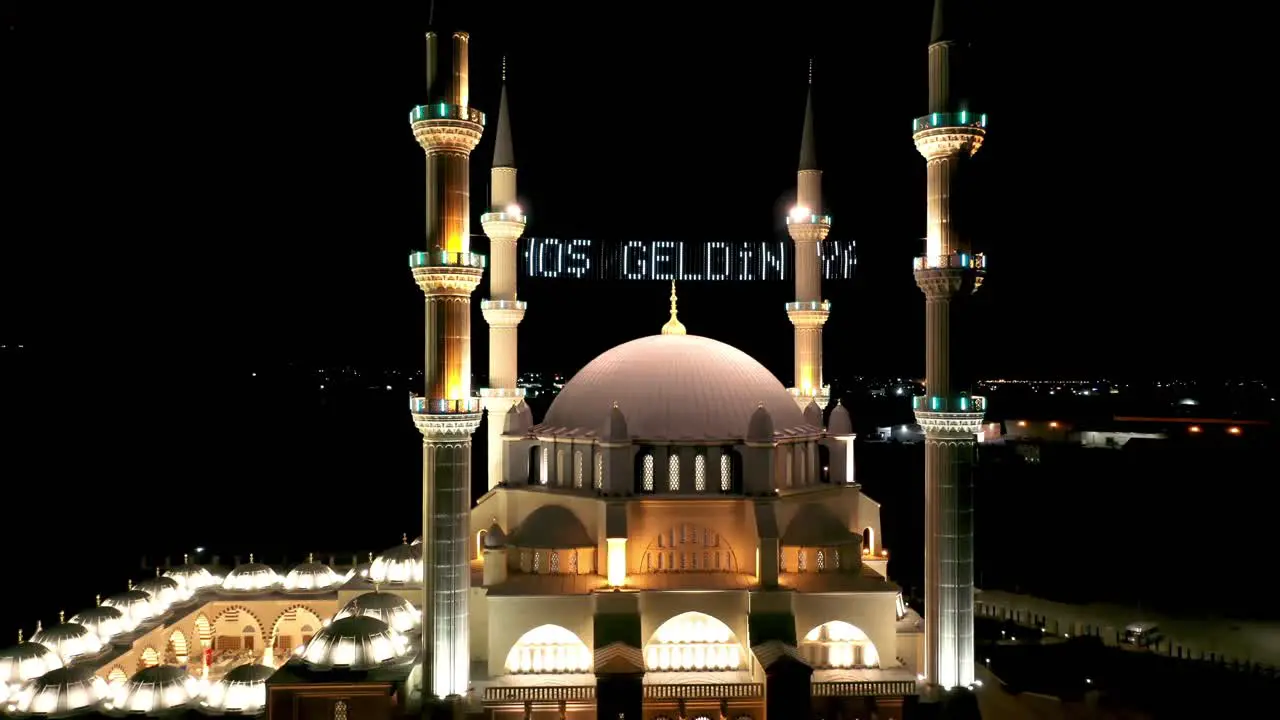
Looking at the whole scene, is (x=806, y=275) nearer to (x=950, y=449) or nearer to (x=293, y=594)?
(x=950, y=449)

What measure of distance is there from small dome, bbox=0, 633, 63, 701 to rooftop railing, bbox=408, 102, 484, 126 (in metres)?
13.3

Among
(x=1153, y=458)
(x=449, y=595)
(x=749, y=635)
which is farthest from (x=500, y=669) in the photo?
(x=1153, y=458)

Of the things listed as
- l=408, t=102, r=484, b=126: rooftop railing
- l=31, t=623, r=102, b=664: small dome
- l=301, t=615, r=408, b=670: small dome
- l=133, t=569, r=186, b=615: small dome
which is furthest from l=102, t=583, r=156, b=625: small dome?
l=408, t=102, r=484, b=126: rooftop railing

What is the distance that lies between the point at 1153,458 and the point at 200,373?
82208mm

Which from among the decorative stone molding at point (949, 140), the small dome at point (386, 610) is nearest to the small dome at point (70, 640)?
the small dome at point (386, 610)

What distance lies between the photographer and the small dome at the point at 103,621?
19959 mm

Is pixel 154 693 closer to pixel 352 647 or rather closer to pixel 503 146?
pixel 352 647

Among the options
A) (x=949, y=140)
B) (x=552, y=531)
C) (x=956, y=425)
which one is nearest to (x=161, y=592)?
(x=552, y=531)

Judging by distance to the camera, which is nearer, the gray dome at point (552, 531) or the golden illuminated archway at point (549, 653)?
the golden illuminated archway at point (549, 653)

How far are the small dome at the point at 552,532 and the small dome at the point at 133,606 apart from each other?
9486 mm

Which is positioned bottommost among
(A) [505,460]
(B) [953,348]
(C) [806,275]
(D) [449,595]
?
(D) [449,595]

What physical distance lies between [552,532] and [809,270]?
10.5m

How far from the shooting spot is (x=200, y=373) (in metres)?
86.7

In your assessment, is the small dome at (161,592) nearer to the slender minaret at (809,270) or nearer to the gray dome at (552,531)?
the gray dome at (552,531)
